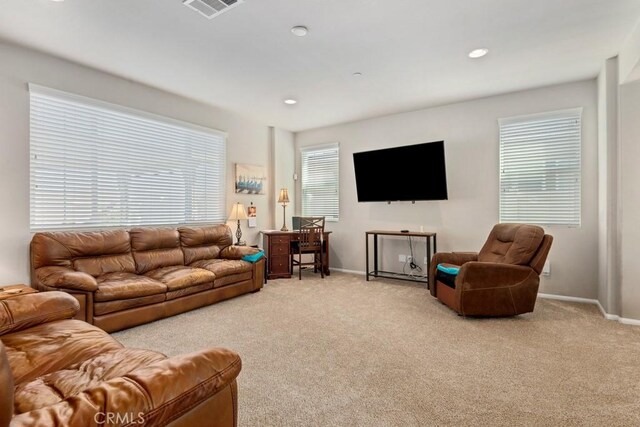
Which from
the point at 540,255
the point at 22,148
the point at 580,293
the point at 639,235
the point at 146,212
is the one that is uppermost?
the point at 22,148

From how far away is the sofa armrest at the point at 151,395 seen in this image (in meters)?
0.87

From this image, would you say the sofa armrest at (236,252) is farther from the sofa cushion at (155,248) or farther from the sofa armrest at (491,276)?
the sofa armrest at (491,276)

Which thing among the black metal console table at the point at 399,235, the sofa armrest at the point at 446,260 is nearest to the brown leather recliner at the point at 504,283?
the sofa armrest at the point at 446,260

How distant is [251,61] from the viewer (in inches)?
136

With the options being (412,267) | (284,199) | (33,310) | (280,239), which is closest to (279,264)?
(280,239)

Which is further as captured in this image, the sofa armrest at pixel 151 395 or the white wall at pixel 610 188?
the white wall at pixel 610 188

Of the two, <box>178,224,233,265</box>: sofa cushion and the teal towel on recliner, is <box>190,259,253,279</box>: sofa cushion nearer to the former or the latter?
<box>178,224,233,265</box>: sofa cushion

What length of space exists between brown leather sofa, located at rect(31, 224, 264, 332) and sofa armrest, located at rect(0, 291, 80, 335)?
90 centimetres

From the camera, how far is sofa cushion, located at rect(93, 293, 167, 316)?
299cm

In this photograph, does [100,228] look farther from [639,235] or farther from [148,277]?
[639,235]

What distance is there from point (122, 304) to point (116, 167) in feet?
5.80

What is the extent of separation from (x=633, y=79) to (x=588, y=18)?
1.01 meters

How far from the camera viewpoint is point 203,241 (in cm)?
461

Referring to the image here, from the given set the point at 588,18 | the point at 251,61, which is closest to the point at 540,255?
the point at 588,18
